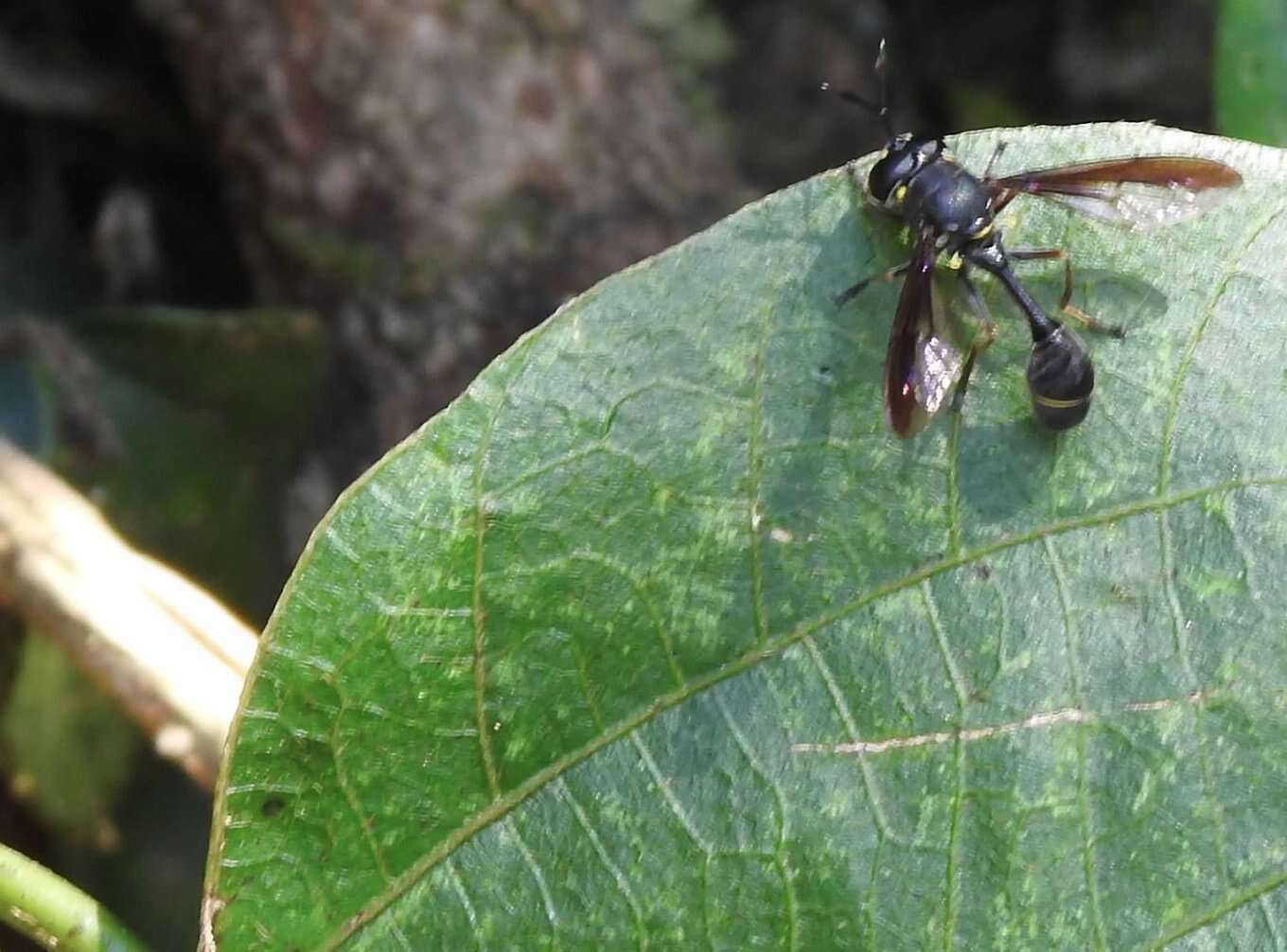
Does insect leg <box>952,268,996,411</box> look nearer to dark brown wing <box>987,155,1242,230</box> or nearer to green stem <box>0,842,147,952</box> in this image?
dark brown wing <box>987,155,1242,230</box>

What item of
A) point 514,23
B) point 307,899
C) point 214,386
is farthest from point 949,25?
point 307,899

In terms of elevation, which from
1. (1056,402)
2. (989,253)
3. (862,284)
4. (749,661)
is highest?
(989,253)

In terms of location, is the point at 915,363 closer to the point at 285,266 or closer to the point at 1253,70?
the point at 1253,70

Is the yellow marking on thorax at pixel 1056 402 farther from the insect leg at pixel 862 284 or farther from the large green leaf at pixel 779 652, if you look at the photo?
the insect leg at pixel 862 284

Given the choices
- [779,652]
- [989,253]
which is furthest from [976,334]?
[779,652]

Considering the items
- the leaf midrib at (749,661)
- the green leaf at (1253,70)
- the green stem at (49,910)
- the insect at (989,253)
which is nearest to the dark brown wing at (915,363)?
the insect at (989,253)

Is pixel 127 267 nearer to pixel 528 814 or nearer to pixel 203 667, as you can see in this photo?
pixel 203 667
